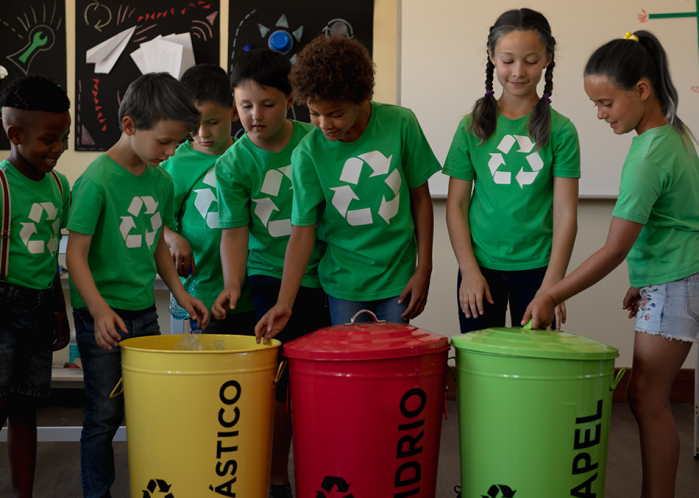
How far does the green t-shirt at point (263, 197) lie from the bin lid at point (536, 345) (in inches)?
23.3

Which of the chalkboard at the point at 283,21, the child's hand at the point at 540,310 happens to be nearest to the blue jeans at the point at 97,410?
the child's hand at the point at 540,310

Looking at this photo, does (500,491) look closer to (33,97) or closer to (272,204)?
(272,204)

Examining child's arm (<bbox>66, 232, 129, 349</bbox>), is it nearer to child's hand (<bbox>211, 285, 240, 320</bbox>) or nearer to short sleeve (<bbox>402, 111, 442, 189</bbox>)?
child's hand (<bbox>211, 285, 240, 320</bbox>)

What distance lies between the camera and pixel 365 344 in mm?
1137

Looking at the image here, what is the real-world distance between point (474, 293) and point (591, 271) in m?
0.28

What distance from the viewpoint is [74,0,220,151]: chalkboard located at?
2.79 m

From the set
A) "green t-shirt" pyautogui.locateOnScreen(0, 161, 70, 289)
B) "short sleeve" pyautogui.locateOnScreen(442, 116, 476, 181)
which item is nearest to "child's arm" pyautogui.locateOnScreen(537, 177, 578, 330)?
"short sleeve" pyautogui.locateOnScreen(442, 116, 476, 181)

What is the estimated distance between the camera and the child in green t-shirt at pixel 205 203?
1778mm

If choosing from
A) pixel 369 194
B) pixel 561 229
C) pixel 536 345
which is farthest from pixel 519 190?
pixel 536 345

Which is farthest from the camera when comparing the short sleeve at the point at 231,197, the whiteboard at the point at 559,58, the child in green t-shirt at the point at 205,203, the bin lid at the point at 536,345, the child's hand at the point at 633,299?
the whiteboard at the point at 559,58

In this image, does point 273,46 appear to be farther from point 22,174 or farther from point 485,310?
point 485,310

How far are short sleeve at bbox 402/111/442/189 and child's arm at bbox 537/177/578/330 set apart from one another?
309 millimetres

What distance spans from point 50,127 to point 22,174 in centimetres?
14

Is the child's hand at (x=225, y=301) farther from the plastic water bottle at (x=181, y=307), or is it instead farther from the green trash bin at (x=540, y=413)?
the green trash bin at (x=540, y=413)
